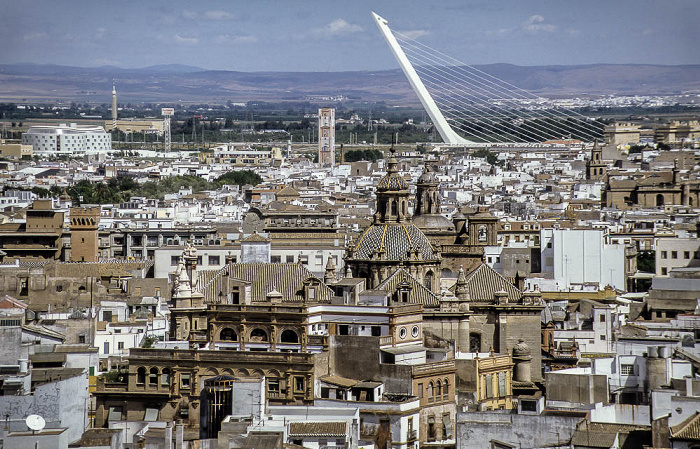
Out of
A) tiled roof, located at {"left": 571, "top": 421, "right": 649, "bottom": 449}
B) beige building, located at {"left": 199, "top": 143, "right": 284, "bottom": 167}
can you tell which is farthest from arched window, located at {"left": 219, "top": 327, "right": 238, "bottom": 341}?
beige building, located at {"left": 199, "top": 143, "right": 284, "bottom": 167}

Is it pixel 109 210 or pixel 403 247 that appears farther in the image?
pixel 109 210

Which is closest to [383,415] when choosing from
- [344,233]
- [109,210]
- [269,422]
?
[269,422]

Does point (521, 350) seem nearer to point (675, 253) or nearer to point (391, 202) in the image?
point (391, 202)

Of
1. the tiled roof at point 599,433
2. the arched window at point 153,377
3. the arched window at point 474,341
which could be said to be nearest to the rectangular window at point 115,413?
the arched window at point 153,377

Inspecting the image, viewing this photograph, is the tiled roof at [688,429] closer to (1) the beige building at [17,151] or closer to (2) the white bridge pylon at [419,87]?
(2) the white bridge pylon at [419,87]

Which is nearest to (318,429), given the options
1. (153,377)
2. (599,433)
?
(599,433)

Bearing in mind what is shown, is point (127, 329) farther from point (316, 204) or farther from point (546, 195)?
point (546, 195)

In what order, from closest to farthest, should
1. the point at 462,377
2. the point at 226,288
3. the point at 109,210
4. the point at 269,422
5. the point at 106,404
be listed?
1. the point at 269,422
2. the point at 106,404
3. the point at 462,377
4. the point at 226,288
5. the point at 109,210
